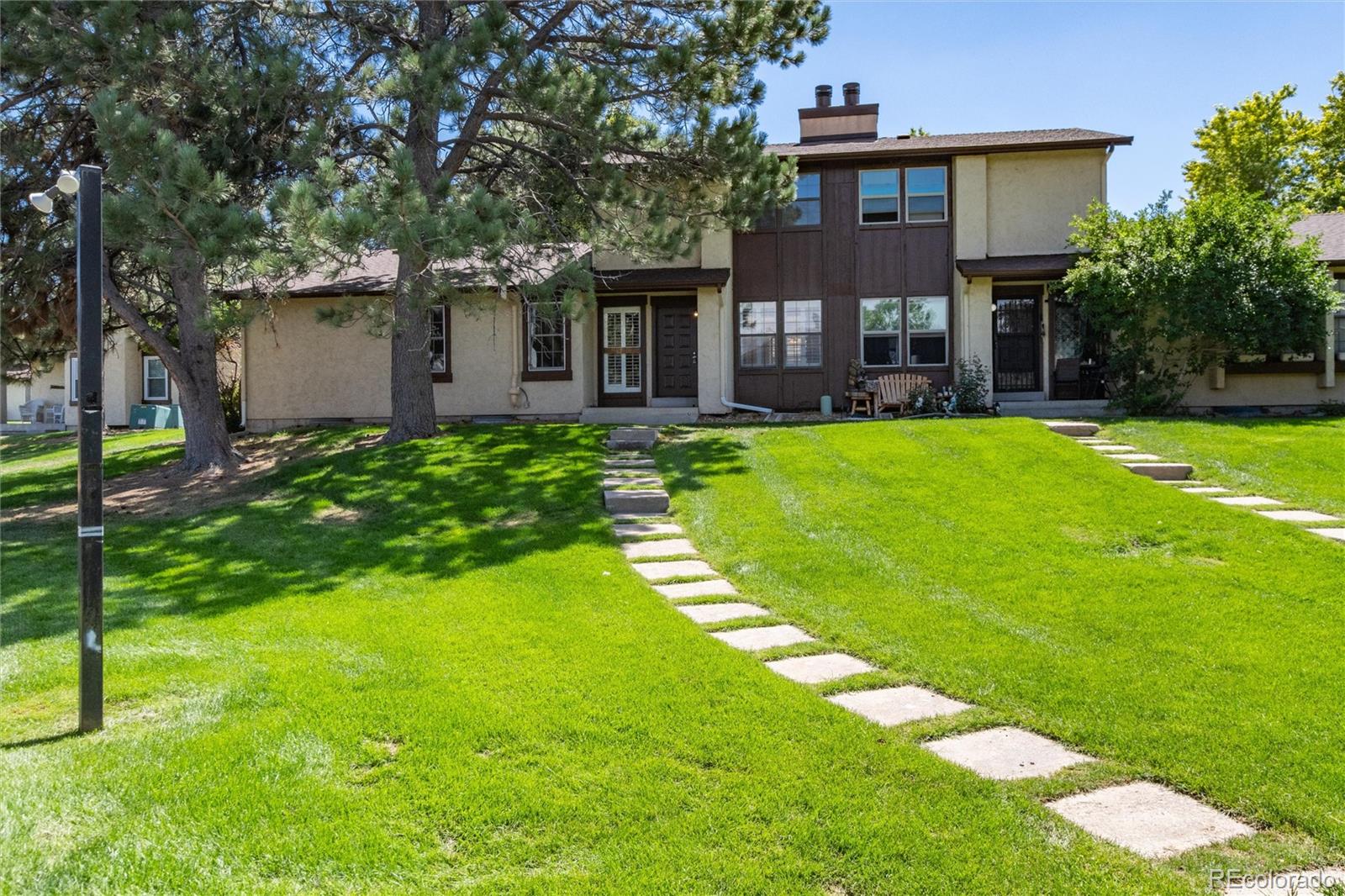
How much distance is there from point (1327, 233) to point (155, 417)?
Result: 90.5 ft

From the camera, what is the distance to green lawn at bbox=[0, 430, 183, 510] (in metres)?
12.8

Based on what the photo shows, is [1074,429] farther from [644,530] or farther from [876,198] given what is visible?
[644,530]

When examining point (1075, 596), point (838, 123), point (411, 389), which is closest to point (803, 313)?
point (838, 123)

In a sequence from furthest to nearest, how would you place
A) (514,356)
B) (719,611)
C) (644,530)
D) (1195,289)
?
(514,356), (1195,289), (644,530), (719,611)

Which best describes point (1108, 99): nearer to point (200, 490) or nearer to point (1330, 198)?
point (1330, 198)

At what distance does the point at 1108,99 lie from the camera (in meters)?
16.5

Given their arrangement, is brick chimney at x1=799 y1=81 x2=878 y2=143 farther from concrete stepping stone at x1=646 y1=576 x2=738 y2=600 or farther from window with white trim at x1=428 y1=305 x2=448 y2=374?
concrete stepping stone at x1=646 y1=576 x2=738 y2=600

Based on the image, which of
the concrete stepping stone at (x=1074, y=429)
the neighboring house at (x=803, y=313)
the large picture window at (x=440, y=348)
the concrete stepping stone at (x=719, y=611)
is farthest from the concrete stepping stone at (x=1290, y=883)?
the large picture window at (x=440, y=348)

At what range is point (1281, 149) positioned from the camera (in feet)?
88.6

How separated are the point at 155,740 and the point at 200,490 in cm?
947

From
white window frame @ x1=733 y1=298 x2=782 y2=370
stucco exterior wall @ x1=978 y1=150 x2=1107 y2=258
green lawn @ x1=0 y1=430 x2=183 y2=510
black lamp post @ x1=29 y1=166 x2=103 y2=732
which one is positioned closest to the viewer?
black lamp post @ x1=29 y1=166 x2=103 y2=732

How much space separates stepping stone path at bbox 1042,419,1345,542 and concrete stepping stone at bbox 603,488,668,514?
5.49m

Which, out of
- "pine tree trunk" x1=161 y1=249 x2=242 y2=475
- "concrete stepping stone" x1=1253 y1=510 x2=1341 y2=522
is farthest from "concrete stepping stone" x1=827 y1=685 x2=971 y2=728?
"pine tree trunk" x1=161 y1=249 x2=242 y2=475

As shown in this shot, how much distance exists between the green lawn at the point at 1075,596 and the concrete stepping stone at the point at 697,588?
0.16m
